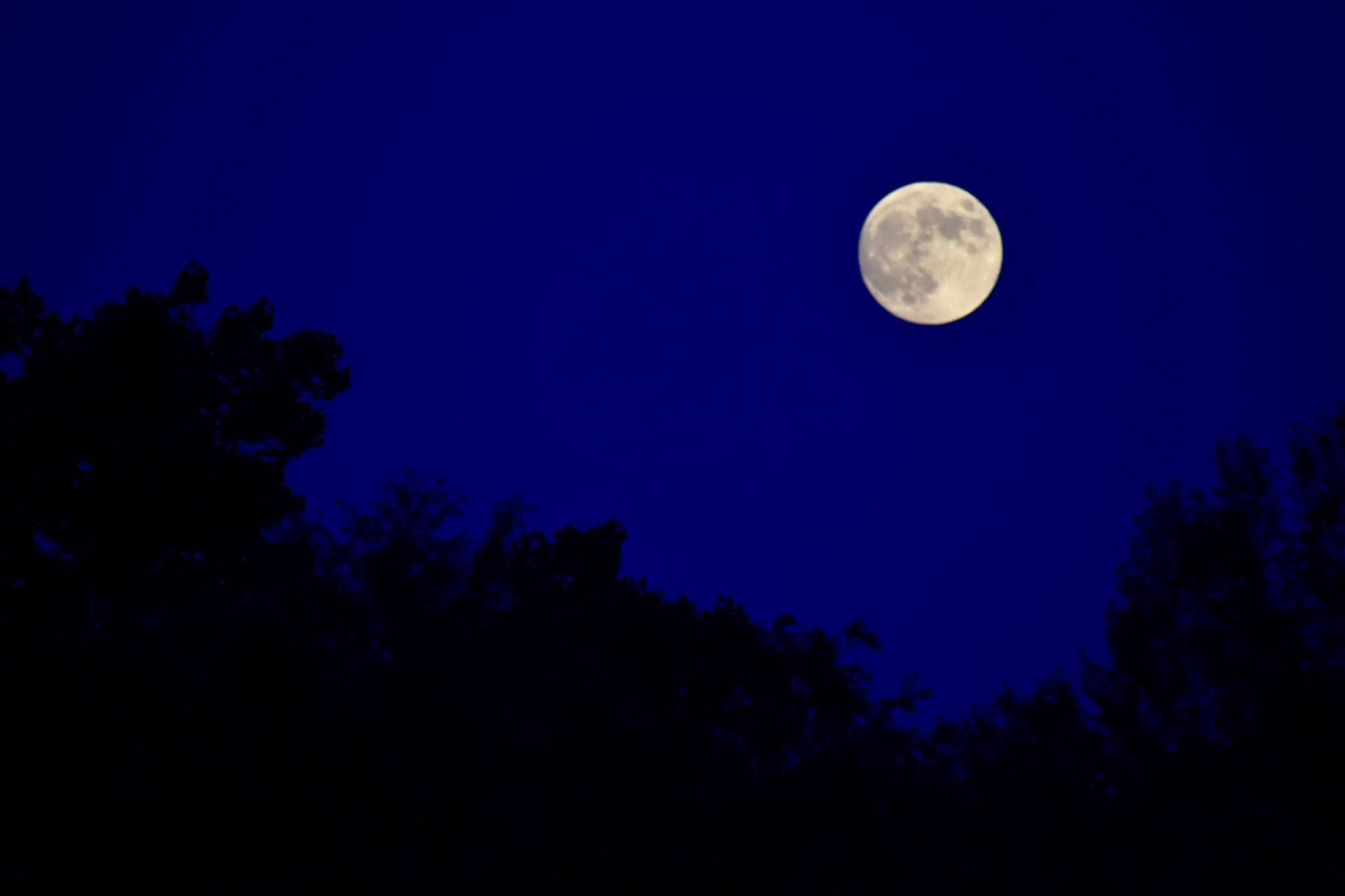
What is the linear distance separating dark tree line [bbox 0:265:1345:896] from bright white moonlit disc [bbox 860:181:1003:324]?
819 inches

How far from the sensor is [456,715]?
17.0 m

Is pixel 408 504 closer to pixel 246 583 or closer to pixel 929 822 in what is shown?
pixel 246 583

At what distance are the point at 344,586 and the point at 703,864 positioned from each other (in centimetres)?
1156

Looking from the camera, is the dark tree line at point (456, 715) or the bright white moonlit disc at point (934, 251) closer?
the dark tree line at point (456, 715)

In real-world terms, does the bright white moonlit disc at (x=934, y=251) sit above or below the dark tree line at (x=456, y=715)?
above

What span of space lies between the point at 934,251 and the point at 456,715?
38139mm

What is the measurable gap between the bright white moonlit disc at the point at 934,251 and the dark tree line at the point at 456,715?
20798 mm

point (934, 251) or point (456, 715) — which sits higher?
point (934, 251)

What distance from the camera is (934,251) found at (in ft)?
161

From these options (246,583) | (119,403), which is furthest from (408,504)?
(119,403)

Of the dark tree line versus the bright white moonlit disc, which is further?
the bright white moonlit disc

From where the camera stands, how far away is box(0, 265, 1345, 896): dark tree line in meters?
13.8

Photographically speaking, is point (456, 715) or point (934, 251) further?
point (934, 251)

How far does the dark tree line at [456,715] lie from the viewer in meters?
13.8
